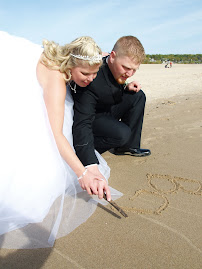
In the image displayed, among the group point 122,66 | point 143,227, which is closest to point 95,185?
point 143,227

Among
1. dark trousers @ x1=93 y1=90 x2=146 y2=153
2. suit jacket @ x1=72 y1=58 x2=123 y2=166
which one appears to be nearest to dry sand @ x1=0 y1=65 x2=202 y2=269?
dark trousers @ x1=93 y1=90 x2=146 y2=153

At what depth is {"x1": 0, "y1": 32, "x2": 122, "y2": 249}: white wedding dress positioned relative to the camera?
1.90 metres

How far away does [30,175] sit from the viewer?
1997mm

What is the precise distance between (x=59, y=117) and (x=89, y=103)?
0.62 metres

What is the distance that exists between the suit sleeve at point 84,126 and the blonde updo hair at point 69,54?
418 mm

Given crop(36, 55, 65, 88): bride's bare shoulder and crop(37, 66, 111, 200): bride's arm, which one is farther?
crop(36, 55, 65, 88): bride's bare shoulder

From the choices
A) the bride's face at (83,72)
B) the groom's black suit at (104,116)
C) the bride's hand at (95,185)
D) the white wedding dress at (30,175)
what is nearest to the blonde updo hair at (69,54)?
the bride's face at (83,72)

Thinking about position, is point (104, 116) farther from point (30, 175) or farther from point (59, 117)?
point (30, 175)

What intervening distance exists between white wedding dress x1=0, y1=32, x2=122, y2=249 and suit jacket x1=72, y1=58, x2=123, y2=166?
265mm

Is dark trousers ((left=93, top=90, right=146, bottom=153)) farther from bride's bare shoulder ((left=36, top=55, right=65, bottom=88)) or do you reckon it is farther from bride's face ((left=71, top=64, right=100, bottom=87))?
bride's bare shoulder ((left=36, top=55, right=65, bottom=88))

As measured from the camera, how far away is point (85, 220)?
2.05 meters

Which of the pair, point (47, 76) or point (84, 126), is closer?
point (47, 76)

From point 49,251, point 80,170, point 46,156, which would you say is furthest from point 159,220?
point 46,156

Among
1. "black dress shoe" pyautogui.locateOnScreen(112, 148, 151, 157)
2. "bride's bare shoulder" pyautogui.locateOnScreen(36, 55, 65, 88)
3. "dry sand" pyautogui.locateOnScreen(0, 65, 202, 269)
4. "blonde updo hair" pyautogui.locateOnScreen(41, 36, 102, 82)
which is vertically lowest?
"dry sand" pyautogui.locateOnScreen(0, 65, 202, 269)
